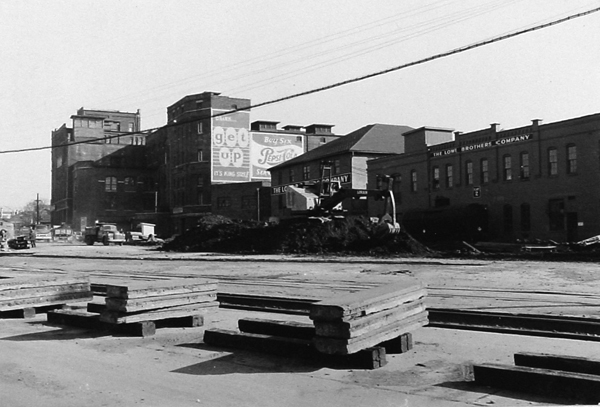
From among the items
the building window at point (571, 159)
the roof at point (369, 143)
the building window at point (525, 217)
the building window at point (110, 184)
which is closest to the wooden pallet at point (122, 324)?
the building window at point (571, 159)

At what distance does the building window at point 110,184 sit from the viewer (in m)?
95.7

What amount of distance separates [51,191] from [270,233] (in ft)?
314

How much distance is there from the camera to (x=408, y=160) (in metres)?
55.8

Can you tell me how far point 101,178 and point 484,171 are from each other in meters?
66.3

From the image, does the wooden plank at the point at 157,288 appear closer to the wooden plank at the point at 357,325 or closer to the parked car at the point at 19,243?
the wooden plank at the point at 357,325

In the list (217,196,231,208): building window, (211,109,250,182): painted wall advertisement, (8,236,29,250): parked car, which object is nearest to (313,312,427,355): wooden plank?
(8,236,29,250): parked car

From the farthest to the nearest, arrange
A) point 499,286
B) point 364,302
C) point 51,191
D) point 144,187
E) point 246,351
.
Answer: point 51,191 → point 144,187 → point 499,286 → point 246,351 → point 364,302

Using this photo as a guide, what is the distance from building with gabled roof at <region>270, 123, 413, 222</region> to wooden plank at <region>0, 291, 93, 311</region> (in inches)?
1748

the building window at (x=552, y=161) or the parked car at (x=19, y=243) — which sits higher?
the building window at (x=552, y=161)

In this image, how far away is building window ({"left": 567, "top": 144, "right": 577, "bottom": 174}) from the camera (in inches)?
1599

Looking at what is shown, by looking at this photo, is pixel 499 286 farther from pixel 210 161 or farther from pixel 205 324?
pixel 210 161

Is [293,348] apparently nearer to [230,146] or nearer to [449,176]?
[449,176]

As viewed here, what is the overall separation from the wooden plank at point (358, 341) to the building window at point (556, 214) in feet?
121

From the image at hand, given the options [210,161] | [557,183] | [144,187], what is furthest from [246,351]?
[144,187]
